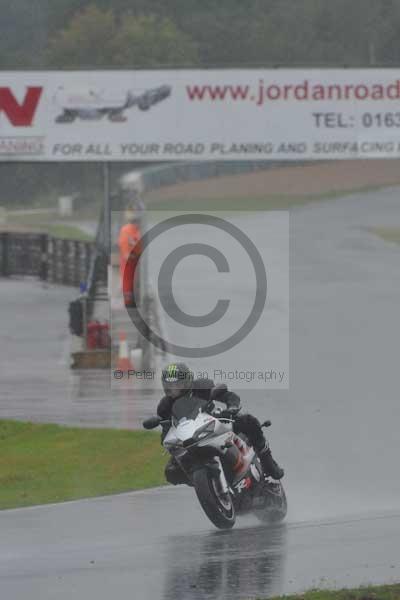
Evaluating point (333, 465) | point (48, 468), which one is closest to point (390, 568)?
point (333, 465)

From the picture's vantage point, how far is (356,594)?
28.2 feet

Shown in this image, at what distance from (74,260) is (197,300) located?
8.91 metres

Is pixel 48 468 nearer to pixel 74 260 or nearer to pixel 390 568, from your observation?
pixel 390 568

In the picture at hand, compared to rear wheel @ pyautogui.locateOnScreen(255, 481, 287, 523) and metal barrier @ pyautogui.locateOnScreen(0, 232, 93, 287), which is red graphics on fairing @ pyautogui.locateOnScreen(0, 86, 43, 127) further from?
rear wheel @ pyautogui.locateOnScreen(255, 481, 287, 523)

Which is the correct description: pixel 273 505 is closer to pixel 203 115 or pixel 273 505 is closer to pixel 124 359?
pixel 124 359

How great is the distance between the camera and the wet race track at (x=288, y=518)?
9539 millimetres

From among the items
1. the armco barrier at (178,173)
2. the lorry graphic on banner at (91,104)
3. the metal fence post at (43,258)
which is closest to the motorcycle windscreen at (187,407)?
the lorry graphic on banner at (91,104)

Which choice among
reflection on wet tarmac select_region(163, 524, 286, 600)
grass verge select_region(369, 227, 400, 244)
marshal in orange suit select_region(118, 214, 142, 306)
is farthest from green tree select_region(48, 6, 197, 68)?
reflection on wet tarmac select_region(163, 524, 286, 600)

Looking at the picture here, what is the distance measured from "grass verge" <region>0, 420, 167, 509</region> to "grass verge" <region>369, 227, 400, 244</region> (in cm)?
2505

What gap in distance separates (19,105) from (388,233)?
1651cm

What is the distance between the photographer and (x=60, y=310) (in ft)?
108

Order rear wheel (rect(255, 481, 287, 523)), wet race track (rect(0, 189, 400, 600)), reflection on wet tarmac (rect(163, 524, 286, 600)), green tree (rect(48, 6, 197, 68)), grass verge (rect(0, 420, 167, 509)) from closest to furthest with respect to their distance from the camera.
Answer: reflection on wet tarmac (rect(163, 524, 286, 600)), wet race track (rect(0, 189, 400, 600)), rear wheel (rect(255, 481, 287, 523)), grass verge (rect(0, 420, 167, 509)), green tree (rect(48, 6, 197, 68))

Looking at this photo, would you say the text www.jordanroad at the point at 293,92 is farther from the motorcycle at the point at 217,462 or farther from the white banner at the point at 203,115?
the motorcycle at the point at 217,462

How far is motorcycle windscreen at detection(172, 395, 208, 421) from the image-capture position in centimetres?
1163
